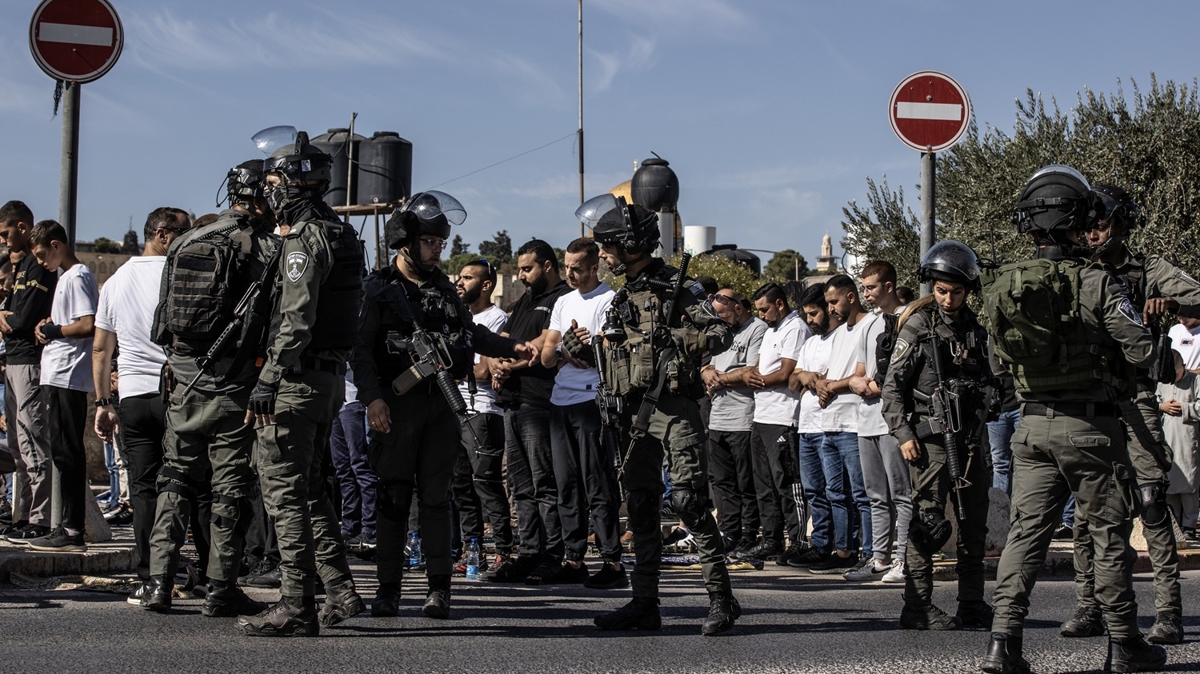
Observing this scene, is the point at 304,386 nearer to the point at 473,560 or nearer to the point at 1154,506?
the point at 473,560

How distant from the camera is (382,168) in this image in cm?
1706

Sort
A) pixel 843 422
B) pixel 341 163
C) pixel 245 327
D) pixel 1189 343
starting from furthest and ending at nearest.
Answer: pixel 341 163 < pixel 1189 343 < pixel 843 422 < pixel 245 327

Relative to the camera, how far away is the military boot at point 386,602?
682cm

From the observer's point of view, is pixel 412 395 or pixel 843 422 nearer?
pixel 412 395

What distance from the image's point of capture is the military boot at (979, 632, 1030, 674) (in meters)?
5.30

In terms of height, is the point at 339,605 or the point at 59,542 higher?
the point at 59,542

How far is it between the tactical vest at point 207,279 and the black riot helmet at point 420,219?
838 millimetres

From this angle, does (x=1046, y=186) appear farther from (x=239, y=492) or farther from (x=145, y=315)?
(x=145, y=315)

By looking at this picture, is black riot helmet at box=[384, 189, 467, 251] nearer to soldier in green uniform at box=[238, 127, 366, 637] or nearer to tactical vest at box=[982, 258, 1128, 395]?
soldier in green uniform at box=[238, 127, 366, 637]

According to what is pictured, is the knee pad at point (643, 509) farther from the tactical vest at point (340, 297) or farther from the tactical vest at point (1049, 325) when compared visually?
the tactical vest at point (1049, 325)

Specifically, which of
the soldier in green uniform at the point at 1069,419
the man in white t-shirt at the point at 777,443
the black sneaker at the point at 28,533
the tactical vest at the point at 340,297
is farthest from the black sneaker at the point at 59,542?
the soldier in green uniform at the point at 1069,419

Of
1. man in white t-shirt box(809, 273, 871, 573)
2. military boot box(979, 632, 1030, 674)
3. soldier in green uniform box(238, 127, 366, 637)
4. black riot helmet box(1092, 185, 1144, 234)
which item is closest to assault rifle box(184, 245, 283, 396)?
soldier in green uniform box(238, 127, 366, 637)

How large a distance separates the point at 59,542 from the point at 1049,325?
6.17 metres

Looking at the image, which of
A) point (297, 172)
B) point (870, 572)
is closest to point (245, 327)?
point (297, 172)
